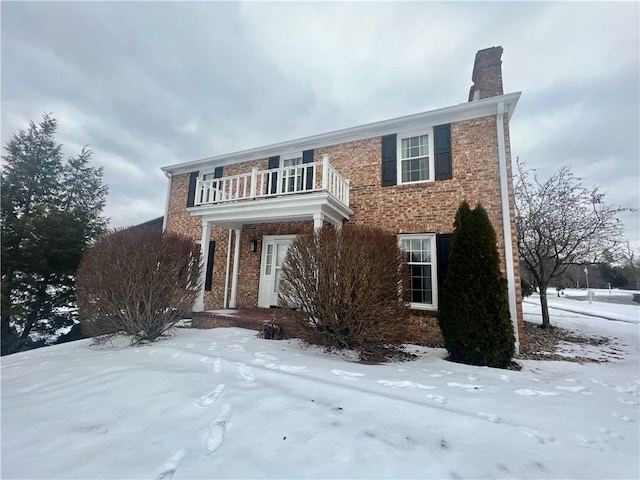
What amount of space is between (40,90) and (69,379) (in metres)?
Answer: 12.4

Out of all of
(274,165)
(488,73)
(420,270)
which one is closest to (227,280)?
(274,165)

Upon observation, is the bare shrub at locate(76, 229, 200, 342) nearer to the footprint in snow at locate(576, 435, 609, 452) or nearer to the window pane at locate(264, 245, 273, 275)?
the window pane at locate(264, 245, 273, 275)

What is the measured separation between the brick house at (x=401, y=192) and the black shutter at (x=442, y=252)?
2 centimetres

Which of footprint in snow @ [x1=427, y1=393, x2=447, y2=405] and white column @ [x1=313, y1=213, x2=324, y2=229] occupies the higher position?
white column @ [x1=313, y1=213, x2=324, y2=229]

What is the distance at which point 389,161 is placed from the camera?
7656 millimetres

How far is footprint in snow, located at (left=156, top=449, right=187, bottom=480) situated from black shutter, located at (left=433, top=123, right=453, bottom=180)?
7.17m

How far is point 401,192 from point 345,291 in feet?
12.9

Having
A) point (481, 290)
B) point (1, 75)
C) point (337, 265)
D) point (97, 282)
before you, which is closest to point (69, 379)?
point (97, 282)

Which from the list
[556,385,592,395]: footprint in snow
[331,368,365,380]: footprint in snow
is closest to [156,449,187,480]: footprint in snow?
[331,368,365,380]: footprint in snow

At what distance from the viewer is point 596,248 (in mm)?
9812

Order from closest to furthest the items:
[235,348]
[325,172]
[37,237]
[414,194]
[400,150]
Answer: [235,348], [325,172], [414,194], [400,150], [37,237]

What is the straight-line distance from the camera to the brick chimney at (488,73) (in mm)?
7211

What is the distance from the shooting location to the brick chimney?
7.21m

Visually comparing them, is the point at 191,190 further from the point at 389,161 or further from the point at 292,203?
the point at 389,161
